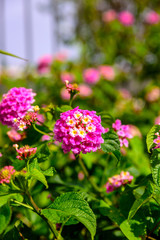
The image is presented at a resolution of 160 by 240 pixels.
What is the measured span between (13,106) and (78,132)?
264 mm

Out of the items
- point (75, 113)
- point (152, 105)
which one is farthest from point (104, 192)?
point (152, 105)

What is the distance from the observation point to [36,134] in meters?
1.05

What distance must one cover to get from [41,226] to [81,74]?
8.60ft

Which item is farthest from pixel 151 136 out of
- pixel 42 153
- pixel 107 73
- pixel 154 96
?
pixel 107 73

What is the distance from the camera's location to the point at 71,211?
2.51ft

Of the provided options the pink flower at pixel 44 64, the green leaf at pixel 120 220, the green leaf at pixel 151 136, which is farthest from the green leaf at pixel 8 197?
the pink flower at pixel 44 64

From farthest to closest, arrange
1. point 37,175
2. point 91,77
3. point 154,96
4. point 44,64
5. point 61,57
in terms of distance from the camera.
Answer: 1. point 61,57
2. point 44,64
3. point 91,77
4. point 154,96
5. point 37,175

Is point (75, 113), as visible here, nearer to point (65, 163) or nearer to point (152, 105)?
point (65, 163)

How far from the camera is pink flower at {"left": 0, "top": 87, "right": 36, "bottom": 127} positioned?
98 centimetres

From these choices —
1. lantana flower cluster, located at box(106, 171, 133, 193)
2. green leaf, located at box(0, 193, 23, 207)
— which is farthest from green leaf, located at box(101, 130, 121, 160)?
green leaf, located at box(0, 193, 23, 207)

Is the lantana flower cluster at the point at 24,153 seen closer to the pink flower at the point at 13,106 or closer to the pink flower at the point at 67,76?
the pink flower at the point at 13,106

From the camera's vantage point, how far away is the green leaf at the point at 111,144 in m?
0.88

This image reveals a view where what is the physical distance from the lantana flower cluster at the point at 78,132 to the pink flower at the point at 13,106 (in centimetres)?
18

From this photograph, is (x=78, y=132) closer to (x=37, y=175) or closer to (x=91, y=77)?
(x=37, y=175)
